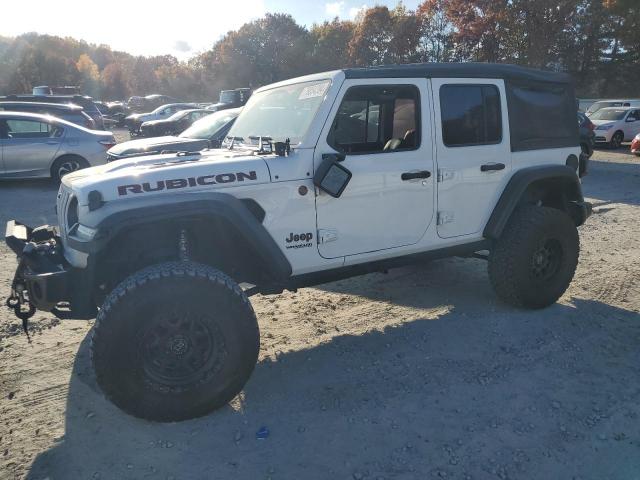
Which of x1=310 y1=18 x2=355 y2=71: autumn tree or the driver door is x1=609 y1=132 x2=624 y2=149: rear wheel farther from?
x1=310 y1=18 x2=355 y2=71: autumn tree

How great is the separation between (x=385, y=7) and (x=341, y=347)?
46422 millimetres

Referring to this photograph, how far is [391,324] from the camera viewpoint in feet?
13.8

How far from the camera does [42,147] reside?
32.4 ft

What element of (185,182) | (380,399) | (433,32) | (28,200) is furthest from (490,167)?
(433,32)

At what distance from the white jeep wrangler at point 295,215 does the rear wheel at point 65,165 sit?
7.22 metres

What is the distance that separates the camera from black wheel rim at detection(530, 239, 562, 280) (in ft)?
14.1

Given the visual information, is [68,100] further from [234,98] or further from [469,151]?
[469,151]

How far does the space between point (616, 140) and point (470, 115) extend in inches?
674

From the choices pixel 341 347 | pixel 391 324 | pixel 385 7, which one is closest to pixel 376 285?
pixel 391 324

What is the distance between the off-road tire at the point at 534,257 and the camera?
4.16 meters

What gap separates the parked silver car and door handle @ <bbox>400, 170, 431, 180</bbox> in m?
8.36

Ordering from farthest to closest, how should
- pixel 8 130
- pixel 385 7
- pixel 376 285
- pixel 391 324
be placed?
pixel 385 7
pixel 8 130
pixel 376 285
pixel 391 324

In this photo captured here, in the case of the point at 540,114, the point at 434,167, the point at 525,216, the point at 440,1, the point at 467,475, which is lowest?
the point at 467,475

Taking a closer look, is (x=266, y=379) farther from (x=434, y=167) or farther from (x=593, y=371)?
(x=593, y=371)
